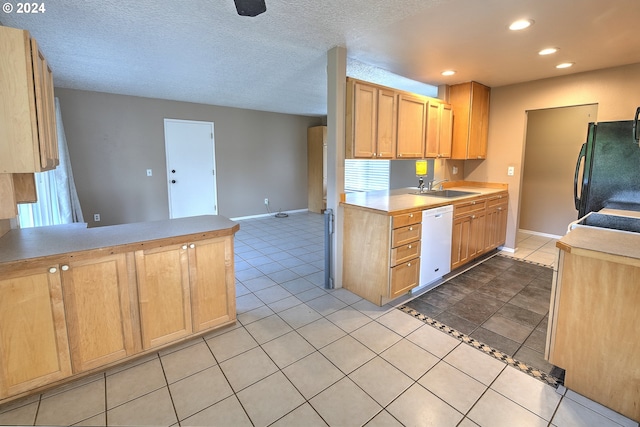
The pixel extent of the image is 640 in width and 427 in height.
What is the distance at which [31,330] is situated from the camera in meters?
1.63

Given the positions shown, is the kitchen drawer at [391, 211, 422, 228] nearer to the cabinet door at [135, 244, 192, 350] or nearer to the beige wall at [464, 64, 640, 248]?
the cabinet door at [135, 244, 192, 350]

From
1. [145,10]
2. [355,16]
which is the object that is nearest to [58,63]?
[145,10]

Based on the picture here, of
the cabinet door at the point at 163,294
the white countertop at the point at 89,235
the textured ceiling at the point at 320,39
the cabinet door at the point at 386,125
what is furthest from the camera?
the cabinet door at the point at 386,125

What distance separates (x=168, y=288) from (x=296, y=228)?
12.3 ft

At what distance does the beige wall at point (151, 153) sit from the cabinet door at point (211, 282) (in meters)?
3.75

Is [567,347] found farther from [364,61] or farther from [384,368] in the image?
[364,61]

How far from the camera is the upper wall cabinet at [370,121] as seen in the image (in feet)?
9.40

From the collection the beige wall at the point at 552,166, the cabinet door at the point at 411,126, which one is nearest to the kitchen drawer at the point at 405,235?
the cabinet door at the point at 411,126

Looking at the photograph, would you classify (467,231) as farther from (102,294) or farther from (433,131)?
(102,294)

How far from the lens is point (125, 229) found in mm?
2143

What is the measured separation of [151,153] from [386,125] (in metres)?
4.12

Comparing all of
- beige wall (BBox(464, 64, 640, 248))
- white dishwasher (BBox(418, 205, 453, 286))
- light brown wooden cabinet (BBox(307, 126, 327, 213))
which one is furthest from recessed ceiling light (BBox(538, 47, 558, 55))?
light brown wooden cabinet (BBox(307, 126, 327, 213))

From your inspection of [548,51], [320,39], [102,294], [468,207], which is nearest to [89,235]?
[102,294]

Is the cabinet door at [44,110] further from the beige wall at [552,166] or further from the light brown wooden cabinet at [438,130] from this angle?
the beige wall at [552,166]
